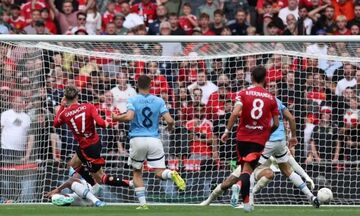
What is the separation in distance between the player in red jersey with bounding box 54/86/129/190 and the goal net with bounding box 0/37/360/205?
1521 millimetres

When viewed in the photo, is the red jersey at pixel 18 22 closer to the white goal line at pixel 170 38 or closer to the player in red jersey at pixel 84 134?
the white goal line at pixel 170 38

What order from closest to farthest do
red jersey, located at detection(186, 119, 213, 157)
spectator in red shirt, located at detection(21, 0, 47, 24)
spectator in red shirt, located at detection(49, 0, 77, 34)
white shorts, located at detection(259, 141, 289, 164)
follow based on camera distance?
white shorts, located at detection(259, 141, 289, 164) < red jersey, located at detection(186, 119, 213, 157) < spectator in red shirt, located at detection(49, 0, 77, 34) < spectator in red shirt, located at detection(21, 0, 47, 24)

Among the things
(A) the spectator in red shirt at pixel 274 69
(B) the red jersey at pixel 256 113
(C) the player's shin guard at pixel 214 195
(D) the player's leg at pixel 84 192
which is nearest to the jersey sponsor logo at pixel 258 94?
(B) the red jersey at pixel 256 113

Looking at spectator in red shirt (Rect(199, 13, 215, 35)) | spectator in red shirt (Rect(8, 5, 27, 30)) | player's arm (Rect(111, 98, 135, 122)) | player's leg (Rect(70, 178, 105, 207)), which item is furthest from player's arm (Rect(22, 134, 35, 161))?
spectator in red shirt (Rect(199, 13, 215, 35))

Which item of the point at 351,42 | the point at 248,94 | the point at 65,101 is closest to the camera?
the point at 248,94

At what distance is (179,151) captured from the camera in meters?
19.7

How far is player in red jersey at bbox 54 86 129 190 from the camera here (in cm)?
1753

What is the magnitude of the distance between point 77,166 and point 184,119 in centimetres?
260

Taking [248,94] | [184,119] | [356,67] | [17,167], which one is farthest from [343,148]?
[17,167]

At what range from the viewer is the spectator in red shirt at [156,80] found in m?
20.0

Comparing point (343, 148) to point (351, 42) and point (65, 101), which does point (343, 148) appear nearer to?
point (351, 42)

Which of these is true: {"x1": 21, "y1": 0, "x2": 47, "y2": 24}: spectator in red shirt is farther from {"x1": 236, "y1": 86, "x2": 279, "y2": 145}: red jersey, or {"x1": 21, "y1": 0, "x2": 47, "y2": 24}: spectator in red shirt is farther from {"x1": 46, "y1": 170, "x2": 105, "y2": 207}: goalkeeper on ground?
{"x1": 236, "y1": 86, "x2": 279, "y2": 145}: red jersey

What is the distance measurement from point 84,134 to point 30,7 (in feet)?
24.4

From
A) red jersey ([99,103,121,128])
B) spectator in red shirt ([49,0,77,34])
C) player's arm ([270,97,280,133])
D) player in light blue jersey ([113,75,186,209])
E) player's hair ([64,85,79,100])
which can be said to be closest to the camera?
player's arm ([270,97,280,133])
